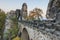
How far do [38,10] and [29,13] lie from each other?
3.46 meters

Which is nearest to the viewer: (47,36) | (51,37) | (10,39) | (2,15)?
(51,37)

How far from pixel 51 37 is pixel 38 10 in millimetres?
43595

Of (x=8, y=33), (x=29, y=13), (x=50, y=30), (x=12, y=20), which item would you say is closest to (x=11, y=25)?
(x=12, y=20)

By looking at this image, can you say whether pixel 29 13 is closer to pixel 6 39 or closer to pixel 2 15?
pixel 2 15

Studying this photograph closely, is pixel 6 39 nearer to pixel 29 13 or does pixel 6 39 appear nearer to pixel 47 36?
pixel 29 13

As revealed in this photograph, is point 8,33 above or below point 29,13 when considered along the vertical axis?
below

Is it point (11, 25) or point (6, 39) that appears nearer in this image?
point (6, 39)

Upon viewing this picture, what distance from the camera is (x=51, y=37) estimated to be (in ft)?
48.5

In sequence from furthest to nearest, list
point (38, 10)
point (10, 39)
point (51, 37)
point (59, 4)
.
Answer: point (38, 10), point (10, 39), point (59, 4), point (51, 37)

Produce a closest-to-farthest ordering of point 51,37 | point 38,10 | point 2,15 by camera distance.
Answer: point 51,37
point 2,15
point 38,10

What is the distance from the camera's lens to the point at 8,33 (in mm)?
41469

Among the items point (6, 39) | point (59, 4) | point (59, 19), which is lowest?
point (6, 39)

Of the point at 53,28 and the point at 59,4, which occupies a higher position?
the point at 59,4

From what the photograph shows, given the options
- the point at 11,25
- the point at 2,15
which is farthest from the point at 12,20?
the point at 2,15
